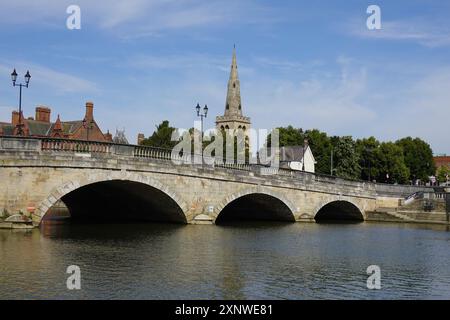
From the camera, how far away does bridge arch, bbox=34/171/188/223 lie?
29.6 m

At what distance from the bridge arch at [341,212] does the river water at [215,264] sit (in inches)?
601

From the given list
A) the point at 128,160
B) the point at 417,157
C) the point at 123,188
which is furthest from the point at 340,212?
the point at 417,157

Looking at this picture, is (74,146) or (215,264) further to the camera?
(74,146)

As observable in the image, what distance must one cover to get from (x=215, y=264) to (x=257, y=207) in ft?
80.3

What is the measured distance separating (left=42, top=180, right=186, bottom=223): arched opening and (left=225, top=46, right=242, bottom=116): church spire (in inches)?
2586

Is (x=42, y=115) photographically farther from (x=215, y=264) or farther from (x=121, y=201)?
(x=215, y=264)

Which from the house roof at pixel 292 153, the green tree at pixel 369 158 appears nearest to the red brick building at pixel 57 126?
the house roof at pixel 292 153

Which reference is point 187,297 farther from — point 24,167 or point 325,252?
point 24,167

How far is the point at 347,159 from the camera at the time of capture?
84062 mm

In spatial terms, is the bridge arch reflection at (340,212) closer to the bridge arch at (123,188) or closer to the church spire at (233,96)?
the bridge arch at (123,188)

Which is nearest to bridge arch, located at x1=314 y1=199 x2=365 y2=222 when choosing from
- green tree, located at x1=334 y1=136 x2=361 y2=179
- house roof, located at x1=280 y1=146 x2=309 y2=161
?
green tree, located at x1=334 y1=136 x2=361 y2=179
